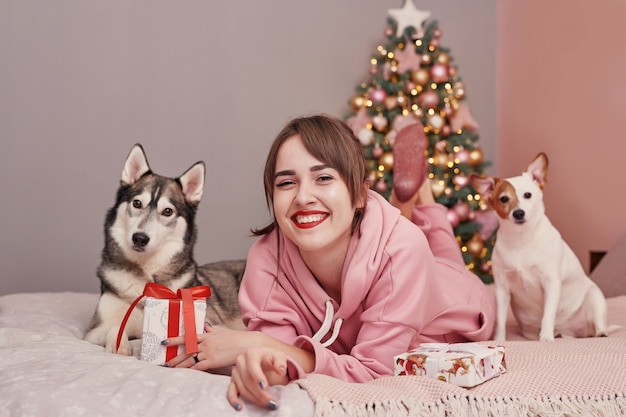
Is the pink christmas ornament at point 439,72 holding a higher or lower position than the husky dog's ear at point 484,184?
higher

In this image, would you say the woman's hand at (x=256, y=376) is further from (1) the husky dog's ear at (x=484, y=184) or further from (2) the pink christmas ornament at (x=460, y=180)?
(2) the pink christmas ornament at (x=460, y=180)

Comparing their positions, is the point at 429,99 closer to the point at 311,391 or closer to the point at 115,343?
the point at 115,343

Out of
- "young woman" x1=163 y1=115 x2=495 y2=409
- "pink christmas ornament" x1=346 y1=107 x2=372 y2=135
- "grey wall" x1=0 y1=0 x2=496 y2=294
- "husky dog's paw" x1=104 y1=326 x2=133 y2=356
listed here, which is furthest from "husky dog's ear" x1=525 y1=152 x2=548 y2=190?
"grey wall" x1=0 y1=0 x2=496 y2=294

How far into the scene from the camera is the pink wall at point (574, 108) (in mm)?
3777

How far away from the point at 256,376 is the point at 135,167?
1.11 metres

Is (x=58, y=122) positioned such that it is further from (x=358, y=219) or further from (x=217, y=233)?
(x=358, y=219)

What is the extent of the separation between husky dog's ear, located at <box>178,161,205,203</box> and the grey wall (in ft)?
6.36

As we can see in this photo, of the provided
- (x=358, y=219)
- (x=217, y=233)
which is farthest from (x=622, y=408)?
(x=217, y=233)

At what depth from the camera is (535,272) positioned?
2.19 m

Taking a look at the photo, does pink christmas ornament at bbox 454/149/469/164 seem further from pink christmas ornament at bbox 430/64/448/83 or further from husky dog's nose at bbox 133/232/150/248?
husky dog's nose at bbox 133/232/150/248

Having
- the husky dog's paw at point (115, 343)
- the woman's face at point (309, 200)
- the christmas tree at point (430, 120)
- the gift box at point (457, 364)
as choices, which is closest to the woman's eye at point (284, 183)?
the woman's face at point (309, 200)

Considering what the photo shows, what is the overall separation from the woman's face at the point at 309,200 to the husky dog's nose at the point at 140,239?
0.52 metres

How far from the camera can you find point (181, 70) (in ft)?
13.6

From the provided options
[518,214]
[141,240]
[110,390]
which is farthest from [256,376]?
[518,214]
